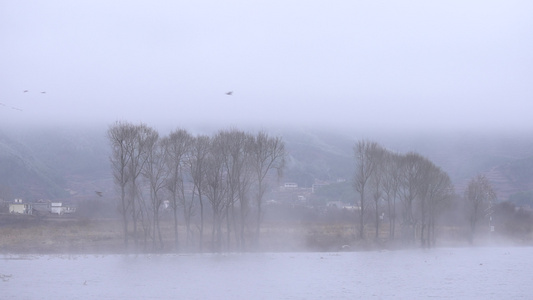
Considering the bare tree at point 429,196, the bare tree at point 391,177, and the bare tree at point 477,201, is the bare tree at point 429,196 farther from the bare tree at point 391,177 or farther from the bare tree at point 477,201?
the bare tree at point 477,201

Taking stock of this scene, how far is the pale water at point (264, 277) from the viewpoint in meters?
34.9

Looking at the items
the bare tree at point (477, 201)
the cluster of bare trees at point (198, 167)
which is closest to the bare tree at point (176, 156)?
the cluster of bare trees at point (198, 167)

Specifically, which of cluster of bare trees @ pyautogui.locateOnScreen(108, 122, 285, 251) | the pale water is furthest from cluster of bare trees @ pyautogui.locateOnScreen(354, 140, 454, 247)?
the pale water

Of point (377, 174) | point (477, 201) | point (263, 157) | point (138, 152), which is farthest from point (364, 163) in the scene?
point (138, 152)

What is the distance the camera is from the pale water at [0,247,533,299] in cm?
3488

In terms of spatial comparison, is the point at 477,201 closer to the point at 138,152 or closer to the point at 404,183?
the point at 404,183

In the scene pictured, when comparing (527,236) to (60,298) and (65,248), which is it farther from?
(60,298)

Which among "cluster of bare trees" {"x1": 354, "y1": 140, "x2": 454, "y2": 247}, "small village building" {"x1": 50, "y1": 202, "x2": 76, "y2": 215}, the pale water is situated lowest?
the pale water

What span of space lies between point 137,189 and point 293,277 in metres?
30.1

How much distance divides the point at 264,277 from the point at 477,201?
5433 cm

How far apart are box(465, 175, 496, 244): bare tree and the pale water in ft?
76.2

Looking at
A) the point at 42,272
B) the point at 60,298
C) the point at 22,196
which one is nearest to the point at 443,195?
the point at 42,272

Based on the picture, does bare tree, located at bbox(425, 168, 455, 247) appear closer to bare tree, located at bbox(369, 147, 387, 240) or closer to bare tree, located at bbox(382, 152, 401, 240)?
bare tree, located at bbox(382, 152, 401, 240)

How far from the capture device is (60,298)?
32.0 meters
